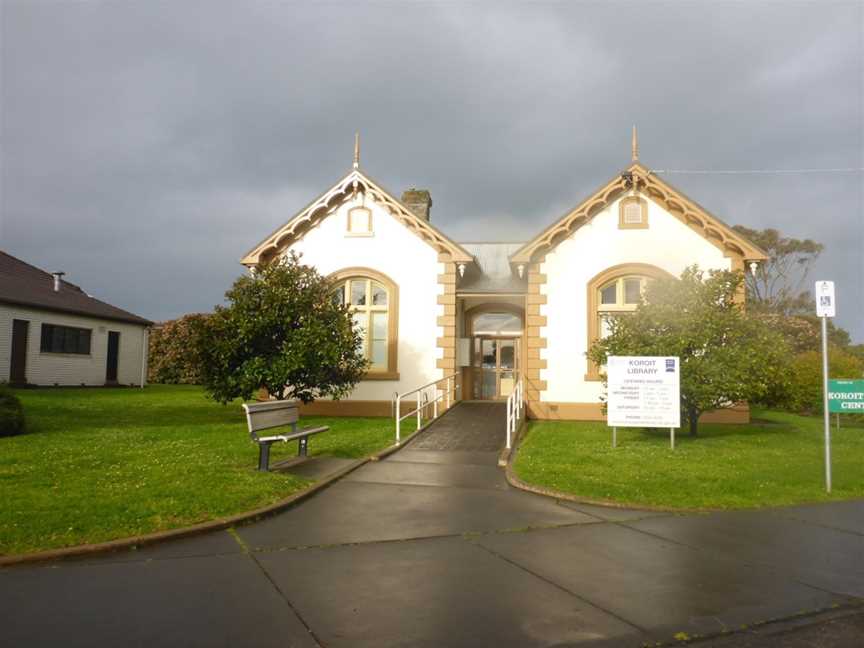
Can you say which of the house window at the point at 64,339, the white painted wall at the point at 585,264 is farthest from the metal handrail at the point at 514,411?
the house window at the point at 64,339

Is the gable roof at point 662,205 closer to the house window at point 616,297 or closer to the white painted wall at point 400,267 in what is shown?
the house window at point 616,297

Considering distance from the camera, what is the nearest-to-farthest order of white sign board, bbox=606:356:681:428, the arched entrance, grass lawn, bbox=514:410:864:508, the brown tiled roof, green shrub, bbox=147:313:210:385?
grass lawn, bbox=514:410:864:508
white sign board, bbox=606:356:681:428
the arched entrance
the brown tiled roof
green shrub, bbox=147:313:210:385

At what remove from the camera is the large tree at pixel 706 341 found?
46.3 feet

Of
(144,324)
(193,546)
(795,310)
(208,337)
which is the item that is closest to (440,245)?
(208,337)

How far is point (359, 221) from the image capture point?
2033 cm

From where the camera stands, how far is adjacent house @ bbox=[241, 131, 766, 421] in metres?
18.9

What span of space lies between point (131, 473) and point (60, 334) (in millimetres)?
23845

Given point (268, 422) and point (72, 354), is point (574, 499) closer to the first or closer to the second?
point (268, 422)

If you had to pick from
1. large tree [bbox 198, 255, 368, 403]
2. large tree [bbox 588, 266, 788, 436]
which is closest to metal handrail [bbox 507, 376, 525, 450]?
large tree [bbox 588, 266, 788, 436]

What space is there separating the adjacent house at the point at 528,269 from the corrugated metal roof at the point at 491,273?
0.70 ft

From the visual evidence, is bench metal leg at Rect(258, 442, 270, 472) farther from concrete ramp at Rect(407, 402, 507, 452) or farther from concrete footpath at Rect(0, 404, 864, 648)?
concrete ramp at Rect(407, 402, 507, 452)

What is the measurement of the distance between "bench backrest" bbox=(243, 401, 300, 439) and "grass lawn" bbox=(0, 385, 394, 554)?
2.14 feet

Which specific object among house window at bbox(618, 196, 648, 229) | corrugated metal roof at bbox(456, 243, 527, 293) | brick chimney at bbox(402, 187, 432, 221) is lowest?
corrugated metal roof at bbox(456, 243, 527, 293)

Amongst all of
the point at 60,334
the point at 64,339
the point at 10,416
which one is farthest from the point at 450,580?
the point at 64,339
